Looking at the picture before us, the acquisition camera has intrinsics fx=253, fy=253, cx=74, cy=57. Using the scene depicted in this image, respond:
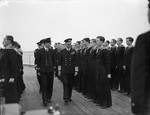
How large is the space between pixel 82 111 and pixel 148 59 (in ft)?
11.6

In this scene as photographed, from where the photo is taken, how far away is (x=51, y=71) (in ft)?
22.0

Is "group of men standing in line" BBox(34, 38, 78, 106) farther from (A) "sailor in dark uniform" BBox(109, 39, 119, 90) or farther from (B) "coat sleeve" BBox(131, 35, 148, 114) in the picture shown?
(B) "coat sleeve" BBox(131, 35, 148, 114)

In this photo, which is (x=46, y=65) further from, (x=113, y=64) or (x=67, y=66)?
(x=113, y=64)

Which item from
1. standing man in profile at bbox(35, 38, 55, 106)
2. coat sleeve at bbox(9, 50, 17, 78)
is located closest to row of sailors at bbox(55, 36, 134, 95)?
standing man in profile at bbox(35, 38, 55, 106)

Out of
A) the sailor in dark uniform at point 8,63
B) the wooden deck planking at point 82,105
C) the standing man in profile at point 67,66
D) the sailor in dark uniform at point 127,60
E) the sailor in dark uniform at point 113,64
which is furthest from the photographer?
the sailor in dark uniform at point 113,64

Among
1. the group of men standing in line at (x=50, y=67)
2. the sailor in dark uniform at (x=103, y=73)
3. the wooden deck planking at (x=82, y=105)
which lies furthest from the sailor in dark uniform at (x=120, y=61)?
the sailor in dark uniform at (x=103, y=73)

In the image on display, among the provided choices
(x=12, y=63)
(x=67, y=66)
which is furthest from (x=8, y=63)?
(x=67, y=66)

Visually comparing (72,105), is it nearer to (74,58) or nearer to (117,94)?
(74,58)

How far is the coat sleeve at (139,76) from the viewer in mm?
2238

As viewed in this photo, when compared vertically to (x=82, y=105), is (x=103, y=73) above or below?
above

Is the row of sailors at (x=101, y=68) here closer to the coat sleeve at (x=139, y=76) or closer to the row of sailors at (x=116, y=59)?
the row of sailors at (x=116, y=59)

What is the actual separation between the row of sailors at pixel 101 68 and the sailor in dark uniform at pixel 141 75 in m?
3.71

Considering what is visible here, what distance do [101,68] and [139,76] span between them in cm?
380

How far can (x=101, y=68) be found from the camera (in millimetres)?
6070
